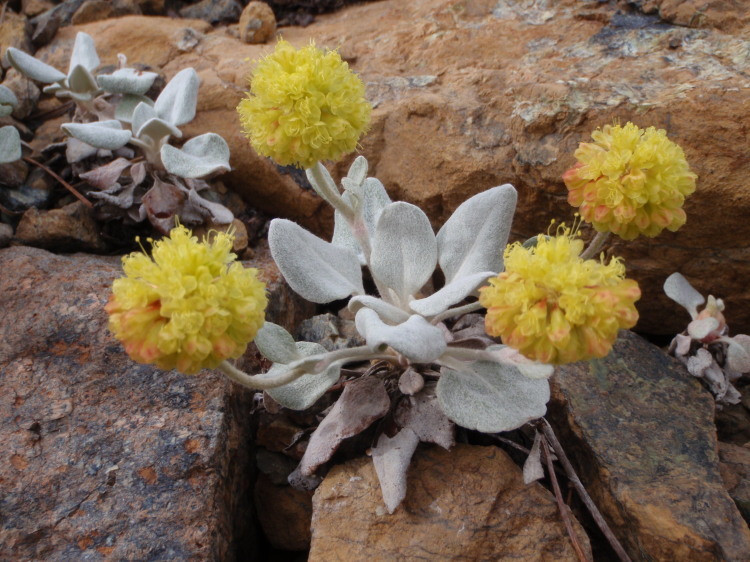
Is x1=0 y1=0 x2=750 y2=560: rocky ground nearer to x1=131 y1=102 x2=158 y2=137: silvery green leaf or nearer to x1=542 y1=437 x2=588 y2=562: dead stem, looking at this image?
x1=542 y1=437 x2=588 y2=562: dead stem

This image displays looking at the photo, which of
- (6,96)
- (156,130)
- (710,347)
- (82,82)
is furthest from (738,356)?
(6,96)

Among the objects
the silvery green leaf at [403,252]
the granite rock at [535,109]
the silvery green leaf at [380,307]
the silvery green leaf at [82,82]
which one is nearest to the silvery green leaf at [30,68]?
the silvery green leaf at [82,82]

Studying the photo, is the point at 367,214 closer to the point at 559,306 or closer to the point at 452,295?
the point at 452,295

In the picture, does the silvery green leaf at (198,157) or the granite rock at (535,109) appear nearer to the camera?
the granite rock at (535,109)

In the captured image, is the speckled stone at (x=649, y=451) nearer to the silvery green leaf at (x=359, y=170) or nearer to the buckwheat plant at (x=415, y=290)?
the buckwheat plant at (x=415, y=290)

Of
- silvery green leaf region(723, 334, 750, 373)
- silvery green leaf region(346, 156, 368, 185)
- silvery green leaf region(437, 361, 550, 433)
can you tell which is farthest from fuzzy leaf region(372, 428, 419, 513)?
silvery green leaf region(723, 334, 750, 373)

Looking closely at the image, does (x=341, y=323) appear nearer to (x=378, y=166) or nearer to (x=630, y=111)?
(x=378, y=166)
